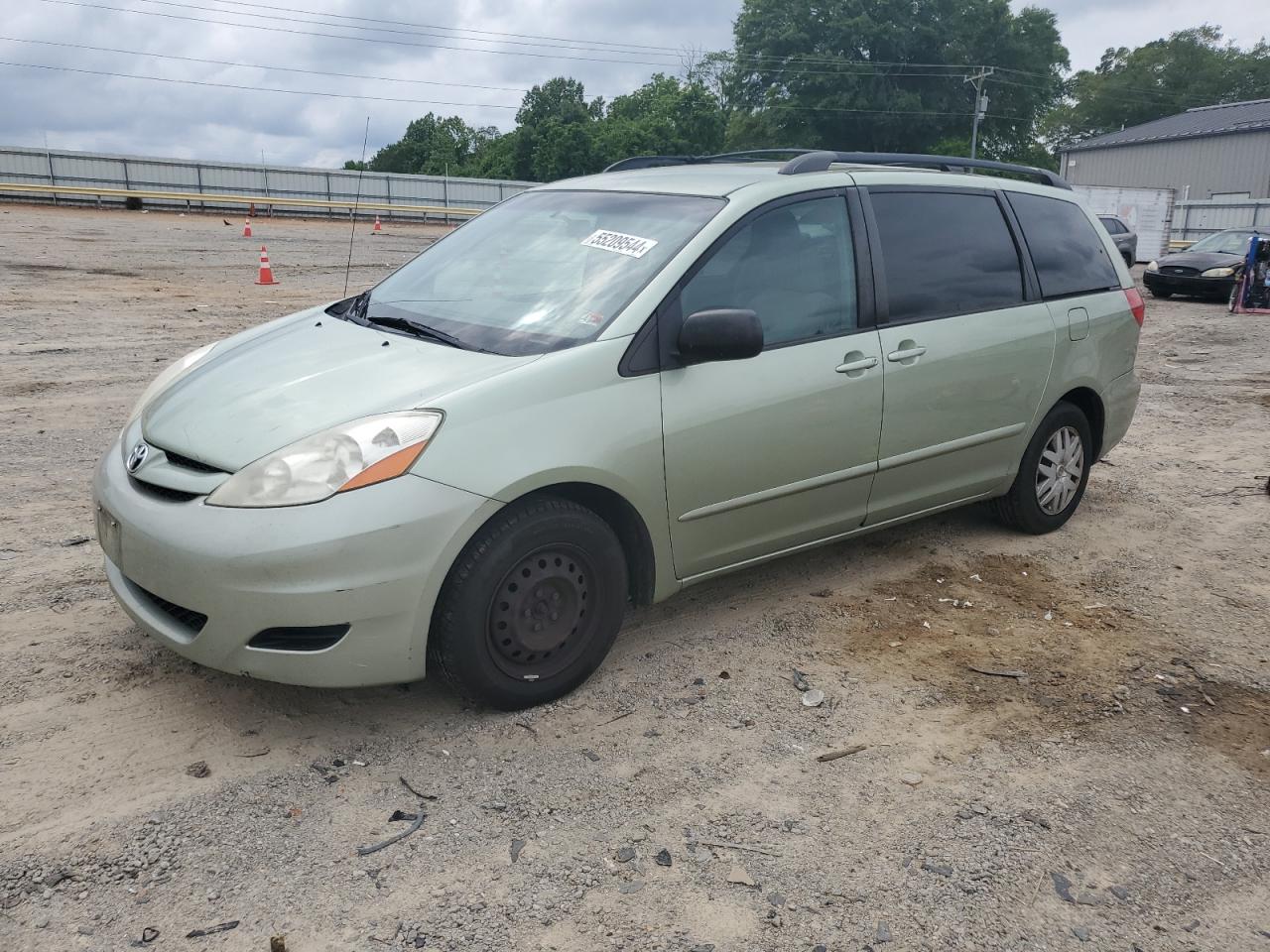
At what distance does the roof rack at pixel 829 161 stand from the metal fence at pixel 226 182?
3116cm

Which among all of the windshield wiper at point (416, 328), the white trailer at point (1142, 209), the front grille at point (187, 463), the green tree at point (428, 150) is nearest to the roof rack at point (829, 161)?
the windshield wiper at point (416, 328)

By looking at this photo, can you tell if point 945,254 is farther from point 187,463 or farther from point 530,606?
point 187,463

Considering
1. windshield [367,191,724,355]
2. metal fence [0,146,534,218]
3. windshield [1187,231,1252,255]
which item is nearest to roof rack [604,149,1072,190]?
windshield [367,191,724,355]

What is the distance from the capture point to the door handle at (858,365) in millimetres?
4141

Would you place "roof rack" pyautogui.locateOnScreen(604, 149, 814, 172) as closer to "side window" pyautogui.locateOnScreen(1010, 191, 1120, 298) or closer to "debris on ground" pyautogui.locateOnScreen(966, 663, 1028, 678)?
"side window" pyautogui.locateOnScreen(1010, 191, 1120, 298)

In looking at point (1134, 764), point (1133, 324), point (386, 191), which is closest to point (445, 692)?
point (1134, 764)

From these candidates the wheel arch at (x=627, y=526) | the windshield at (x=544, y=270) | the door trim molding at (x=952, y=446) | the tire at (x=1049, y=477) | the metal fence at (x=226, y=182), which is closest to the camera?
the wheel arch at (x=627, y=526)

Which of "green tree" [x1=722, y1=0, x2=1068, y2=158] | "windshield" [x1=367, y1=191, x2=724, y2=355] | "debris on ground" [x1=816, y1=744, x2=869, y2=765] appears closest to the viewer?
"debris on ground" [x1=816, y1=744, x2=869, y2=765]

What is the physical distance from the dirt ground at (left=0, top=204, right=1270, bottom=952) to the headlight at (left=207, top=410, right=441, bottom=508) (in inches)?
31.8

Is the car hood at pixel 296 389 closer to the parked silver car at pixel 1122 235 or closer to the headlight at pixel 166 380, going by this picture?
the headlight at pixel 166 380

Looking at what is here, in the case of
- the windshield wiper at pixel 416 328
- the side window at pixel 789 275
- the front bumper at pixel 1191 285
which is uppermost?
the side window at pixel 789 275

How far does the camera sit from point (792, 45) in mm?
62625

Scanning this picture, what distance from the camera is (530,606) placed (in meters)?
3.41

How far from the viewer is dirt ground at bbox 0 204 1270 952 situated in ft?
8.54
